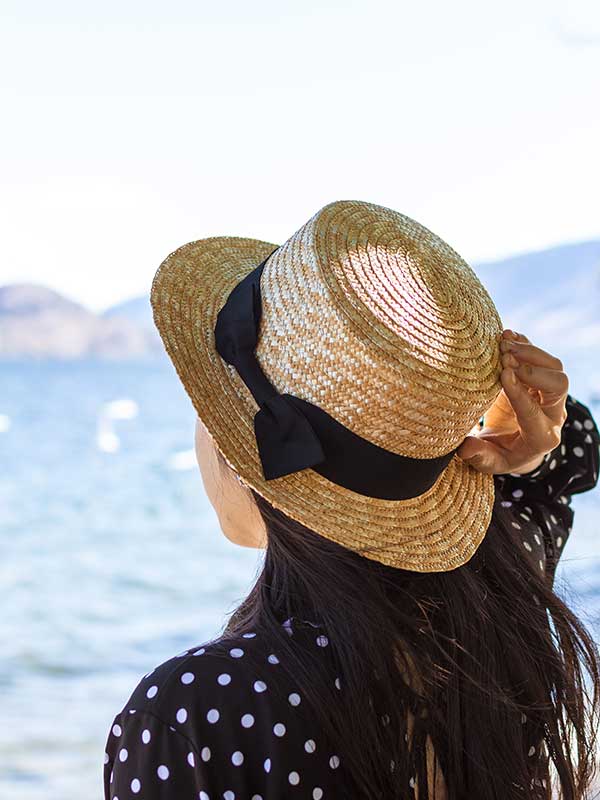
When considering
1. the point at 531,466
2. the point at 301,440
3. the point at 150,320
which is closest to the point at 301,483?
the point at 301,440

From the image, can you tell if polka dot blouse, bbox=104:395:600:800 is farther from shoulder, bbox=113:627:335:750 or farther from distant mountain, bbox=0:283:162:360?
distant mountain, bbox=0:283:162:360

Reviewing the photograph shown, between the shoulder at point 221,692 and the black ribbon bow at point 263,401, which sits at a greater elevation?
the black ribbon bow at point 263,401

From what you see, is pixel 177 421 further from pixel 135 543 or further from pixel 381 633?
pixel 381 633

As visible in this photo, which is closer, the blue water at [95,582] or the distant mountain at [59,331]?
the blue water at [95,582]

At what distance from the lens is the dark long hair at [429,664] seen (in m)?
0.88

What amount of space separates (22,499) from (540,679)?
10.2 meters

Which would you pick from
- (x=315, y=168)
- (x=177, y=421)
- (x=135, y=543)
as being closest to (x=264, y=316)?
(x=135, y=543)

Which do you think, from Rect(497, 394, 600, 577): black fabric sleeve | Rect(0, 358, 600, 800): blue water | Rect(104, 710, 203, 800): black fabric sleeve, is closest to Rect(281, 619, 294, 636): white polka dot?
Rect(104, 710, 203, 800): black fabric sleeve

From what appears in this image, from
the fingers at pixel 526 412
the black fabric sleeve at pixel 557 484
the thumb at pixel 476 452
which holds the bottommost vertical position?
the black fabric sleeve at pixel 557 484

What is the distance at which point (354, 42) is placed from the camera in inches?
1037

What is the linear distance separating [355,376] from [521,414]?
9.9 inches

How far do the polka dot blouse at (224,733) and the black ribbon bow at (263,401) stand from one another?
0.49ft

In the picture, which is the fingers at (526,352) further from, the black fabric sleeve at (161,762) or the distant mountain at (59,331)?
the distant mountain at (59,331)

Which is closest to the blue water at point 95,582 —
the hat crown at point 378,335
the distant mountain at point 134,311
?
the hat crown at point 378,335
